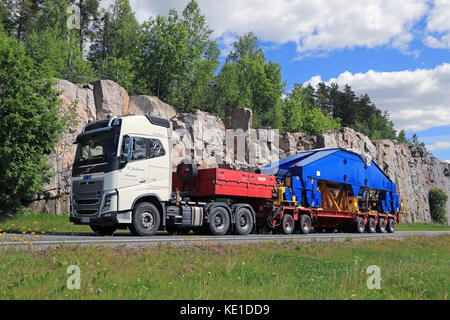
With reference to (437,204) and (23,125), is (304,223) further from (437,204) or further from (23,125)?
(437,204)

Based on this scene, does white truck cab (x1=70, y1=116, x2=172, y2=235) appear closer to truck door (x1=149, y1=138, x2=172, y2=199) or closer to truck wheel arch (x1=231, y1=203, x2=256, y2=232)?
truck door (x1=149, y1=138, x2=172, y2=199)

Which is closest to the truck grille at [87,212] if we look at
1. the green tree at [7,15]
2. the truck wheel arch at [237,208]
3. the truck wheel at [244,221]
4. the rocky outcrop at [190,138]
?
the truck wheel arch at [237,208]

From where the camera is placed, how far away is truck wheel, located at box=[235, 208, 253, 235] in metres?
15.7

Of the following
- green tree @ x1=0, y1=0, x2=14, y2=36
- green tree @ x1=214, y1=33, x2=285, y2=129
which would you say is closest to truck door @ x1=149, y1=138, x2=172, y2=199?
green tree @ x1=214, y1=33, x2=285, y2=129

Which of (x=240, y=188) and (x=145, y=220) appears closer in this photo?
(x=145, y=220)

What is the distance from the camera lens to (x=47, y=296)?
5035 mm

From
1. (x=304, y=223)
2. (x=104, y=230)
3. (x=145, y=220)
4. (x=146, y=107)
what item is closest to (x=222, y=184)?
(x=145, y=220)

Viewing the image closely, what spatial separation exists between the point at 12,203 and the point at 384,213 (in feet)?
74.4

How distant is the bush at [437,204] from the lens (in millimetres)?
70375

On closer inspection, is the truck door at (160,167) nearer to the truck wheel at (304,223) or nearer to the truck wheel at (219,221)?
the truck wheel at (219,221)

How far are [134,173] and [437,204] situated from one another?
238 feet

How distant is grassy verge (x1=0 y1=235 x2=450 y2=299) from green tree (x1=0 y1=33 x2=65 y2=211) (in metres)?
13.0

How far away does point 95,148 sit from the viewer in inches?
509
